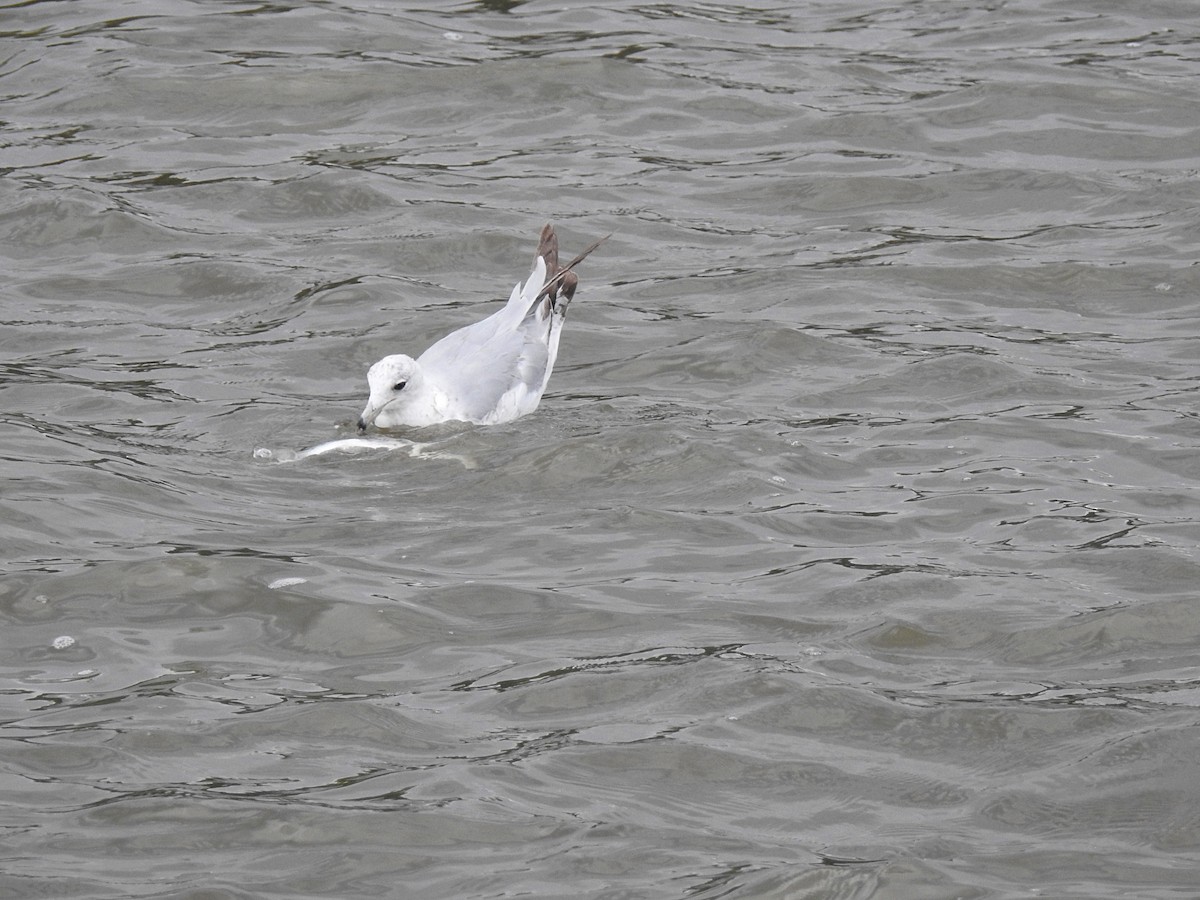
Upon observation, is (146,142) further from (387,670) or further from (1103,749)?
(1103,749)

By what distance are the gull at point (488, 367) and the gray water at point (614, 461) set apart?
0.54ft

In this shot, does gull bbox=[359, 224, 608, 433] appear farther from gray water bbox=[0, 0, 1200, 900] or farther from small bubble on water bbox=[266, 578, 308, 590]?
small bubble on water bbox=[266, 578, 308, 590]

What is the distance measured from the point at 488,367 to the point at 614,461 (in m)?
1.04

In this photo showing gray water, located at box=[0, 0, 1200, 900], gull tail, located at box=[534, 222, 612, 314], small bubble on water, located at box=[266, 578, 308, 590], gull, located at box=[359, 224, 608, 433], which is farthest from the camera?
gull tail, located at box=[534, 222, 612, 314]

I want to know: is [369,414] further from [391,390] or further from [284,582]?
[284,582]

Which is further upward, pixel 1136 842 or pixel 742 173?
pixel 742 173

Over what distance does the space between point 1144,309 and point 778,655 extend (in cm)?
420

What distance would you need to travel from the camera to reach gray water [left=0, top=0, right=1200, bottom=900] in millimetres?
4965

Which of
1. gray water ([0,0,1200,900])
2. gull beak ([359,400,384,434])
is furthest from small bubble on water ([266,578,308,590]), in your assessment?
gull beak ([359,400,384,434])

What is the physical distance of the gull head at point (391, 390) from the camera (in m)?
7.88

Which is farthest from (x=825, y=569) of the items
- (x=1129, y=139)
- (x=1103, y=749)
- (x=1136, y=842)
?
(x=1129, y=139)

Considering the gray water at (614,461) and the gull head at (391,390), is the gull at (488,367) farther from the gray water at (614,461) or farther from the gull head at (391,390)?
the gray water at (614,461)

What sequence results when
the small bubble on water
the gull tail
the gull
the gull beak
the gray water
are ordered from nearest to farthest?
the gray water, the small bubble on water, the gull beak, the gull, the gull tail

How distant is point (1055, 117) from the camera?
1160cm
